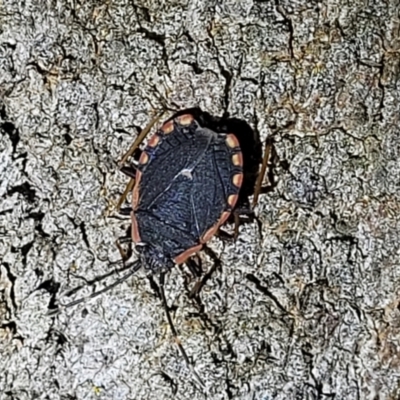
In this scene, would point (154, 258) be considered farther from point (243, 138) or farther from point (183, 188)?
point (243, 138)

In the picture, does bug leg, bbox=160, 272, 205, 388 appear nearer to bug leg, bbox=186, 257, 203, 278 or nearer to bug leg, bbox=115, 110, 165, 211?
bug leg, bbox=186, 257, 203, 278

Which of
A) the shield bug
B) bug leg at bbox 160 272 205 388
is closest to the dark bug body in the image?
the shield bug

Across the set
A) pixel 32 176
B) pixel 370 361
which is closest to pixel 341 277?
pixel 370 361

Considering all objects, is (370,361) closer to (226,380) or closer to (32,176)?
(226,380)

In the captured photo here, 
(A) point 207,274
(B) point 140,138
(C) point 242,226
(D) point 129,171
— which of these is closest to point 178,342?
(A) point 207,274

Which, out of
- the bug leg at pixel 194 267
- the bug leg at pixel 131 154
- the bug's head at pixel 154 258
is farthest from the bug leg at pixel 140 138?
the bug leg at pixel 194 267

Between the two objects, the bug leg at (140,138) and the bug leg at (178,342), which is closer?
the bug leg at (178,342)

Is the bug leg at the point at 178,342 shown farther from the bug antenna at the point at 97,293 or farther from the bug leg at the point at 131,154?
the bug leg at the point at 131,154
